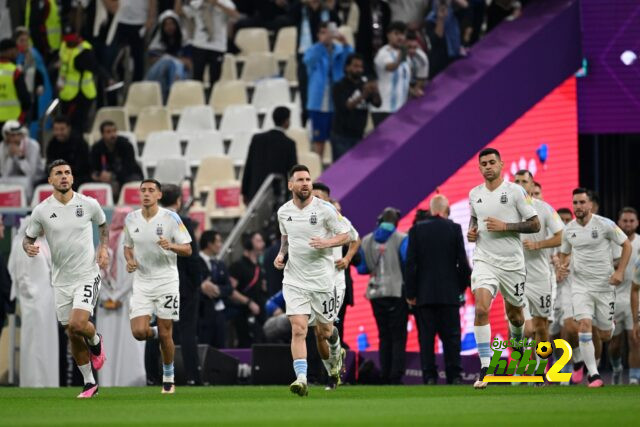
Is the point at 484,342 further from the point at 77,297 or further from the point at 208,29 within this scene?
the point at 208,29

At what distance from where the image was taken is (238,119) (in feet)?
87.7

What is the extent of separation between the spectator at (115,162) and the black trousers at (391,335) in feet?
18.2

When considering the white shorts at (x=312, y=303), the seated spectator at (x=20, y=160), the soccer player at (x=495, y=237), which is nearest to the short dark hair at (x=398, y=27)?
the seated spectator at (x=20, y=160)

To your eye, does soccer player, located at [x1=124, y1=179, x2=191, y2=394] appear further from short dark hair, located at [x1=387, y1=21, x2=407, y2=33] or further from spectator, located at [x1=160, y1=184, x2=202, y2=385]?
short dark hair, located at [x1=387, y1=21, x2=407, y2=33]

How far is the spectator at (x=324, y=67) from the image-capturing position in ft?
82.6

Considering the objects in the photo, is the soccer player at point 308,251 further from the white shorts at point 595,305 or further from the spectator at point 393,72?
the spectator at point 393,72

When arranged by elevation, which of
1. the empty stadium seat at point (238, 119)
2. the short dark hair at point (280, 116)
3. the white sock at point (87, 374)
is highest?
the empty stadium seat at point (238, 119)

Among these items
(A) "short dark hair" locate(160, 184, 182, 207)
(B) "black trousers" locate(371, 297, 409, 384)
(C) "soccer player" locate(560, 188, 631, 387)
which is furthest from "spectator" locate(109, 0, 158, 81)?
(C) "soccer player" locate(560, 188, 631, 387)

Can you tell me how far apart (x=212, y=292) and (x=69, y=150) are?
14.3ft

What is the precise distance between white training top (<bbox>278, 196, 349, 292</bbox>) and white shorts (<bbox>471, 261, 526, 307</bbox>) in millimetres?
1475

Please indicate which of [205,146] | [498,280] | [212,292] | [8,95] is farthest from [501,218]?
[8,95]

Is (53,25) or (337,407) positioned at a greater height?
(53,25)

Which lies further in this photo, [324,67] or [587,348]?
[324,67]

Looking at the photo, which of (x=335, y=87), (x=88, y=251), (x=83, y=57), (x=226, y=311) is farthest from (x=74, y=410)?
(x=83, y=57)
